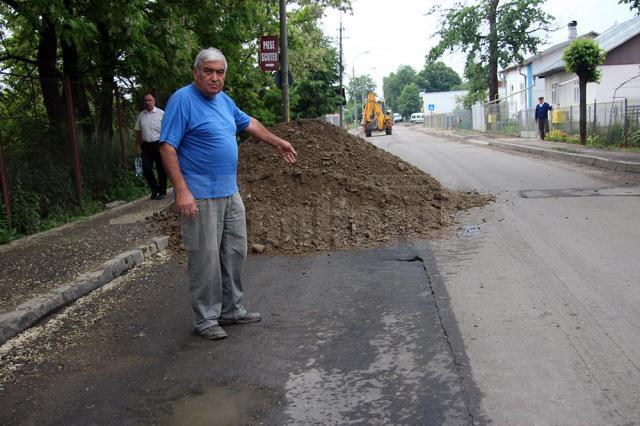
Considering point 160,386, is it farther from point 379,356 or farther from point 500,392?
point 500,392

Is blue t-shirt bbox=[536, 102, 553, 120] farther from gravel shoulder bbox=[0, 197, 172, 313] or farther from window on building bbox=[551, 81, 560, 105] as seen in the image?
gravel shoulder bbox=[0, 197, 172, 313]

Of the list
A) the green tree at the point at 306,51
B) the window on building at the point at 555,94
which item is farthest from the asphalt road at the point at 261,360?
the window on building at the point at 555,94

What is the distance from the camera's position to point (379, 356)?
3863 mm

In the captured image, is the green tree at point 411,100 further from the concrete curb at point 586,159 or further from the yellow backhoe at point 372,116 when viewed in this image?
the concrete curb at point 586,159

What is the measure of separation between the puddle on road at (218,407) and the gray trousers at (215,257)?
1.03 metres

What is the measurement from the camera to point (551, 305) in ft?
15.3

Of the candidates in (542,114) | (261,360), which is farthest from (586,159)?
(261,360)

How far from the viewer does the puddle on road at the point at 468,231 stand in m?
A: 7.49

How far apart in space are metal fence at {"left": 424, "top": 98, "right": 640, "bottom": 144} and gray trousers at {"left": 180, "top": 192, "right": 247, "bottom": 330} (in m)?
18.0

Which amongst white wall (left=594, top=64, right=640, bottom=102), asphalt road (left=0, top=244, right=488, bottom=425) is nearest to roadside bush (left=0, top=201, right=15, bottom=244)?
asphalt road (left=0, top=244, right=488, bottom=425)

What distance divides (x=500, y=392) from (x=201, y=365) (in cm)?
184

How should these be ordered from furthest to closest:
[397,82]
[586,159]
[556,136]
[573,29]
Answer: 1. [397,82]
2. [573,29]
3. [556,136]
4. [586,159]

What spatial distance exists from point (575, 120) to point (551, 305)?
22.5 m

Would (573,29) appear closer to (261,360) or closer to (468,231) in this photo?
(468,231)
